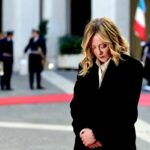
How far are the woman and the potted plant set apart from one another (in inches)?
918

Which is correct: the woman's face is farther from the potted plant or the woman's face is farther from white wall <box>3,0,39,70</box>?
white wall <box>3,0,39,70</box>

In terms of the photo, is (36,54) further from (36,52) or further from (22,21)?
(22,21)

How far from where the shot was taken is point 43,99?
16.2 m

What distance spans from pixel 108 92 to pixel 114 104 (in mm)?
84

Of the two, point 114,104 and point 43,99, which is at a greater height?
point 114,104

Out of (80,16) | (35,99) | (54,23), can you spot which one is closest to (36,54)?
(35,99)

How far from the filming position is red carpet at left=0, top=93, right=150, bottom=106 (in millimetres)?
15453

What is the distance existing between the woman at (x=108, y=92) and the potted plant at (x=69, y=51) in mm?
23312

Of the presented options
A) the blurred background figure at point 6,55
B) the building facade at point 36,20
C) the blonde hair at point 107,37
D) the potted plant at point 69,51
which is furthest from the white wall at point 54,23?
the blonde hair at point 107,37

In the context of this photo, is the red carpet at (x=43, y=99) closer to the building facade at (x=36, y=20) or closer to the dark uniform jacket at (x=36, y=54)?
the dark uniform jacket at (x=36, y=54)

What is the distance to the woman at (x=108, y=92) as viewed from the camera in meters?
3.93

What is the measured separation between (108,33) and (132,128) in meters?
0.62

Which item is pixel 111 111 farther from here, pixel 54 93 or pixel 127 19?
pixel 127 19

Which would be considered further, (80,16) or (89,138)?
(80,16)
